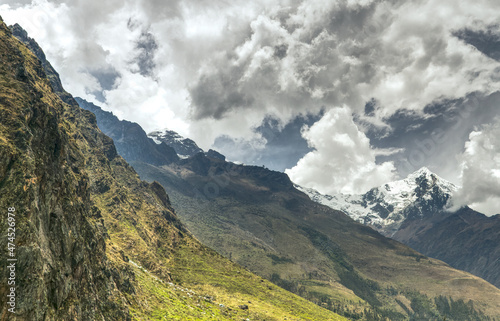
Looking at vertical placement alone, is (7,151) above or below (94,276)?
above

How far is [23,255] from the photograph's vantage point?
4031 cm

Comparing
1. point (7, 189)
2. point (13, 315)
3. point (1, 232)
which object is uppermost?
point (7, 189)

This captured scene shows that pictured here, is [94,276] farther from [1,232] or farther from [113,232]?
[113,232]

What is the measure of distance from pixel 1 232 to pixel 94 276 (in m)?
38.2

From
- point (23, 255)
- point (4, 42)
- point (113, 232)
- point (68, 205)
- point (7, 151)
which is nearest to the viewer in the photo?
point (23, 255)

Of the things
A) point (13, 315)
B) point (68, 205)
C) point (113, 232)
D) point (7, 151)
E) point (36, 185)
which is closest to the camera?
point (13, 315)

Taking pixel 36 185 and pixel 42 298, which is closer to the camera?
pixel 42 298

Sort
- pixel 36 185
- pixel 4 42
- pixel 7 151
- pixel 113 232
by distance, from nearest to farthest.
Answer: pixel 7 151, pixel 36 185, pixel 4 42, pixel 113 232

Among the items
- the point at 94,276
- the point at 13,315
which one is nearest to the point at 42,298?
the point at 13,315

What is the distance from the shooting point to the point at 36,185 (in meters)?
50.1

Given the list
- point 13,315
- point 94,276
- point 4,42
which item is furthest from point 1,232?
point 4,42

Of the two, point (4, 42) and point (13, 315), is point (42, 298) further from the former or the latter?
point (4, 42)

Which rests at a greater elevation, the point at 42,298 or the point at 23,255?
the point at 23,255

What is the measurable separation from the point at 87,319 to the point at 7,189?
31.4 metres
